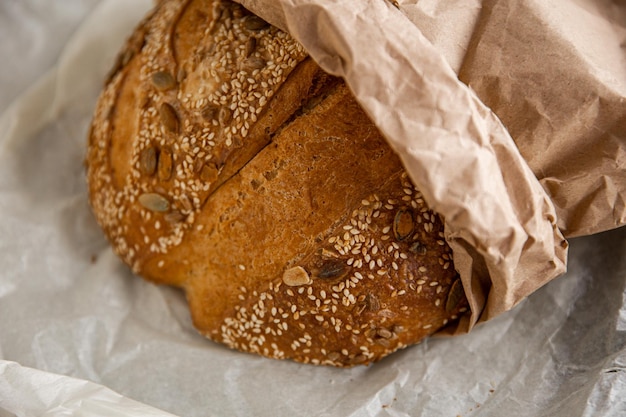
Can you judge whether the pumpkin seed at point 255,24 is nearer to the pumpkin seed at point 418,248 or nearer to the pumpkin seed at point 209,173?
the pumpkin seed at point 209,173

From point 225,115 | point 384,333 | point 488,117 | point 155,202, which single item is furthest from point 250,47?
point 384,333

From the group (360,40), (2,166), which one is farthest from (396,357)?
(2,166)

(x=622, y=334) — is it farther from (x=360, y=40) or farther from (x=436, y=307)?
(x=360, y=40)

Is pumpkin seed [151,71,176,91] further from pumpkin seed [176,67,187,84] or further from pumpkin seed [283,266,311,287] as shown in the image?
pumpkin seed [283,266,311,287]

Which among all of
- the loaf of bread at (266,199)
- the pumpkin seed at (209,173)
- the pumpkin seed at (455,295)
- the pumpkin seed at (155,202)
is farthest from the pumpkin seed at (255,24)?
the pumpkin seed at (455,295)

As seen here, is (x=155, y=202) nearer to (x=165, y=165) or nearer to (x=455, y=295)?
(x=165, y=165)

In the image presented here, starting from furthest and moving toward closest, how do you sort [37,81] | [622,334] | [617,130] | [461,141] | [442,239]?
[37,81] < [622,334] < [442,239] < [617,130] < [461,141]

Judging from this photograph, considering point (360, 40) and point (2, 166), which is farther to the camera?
point (2, 166)
